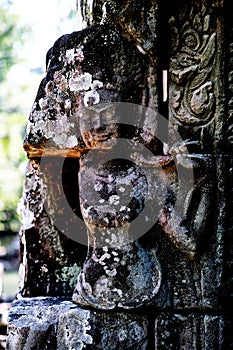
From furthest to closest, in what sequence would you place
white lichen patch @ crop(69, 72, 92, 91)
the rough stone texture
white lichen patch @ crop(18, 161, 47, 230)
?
1. white lichen patch @ crop(18, 161, 47, 230)
2. white lichen patch @ crop(69, 72, 92, 91)
3. the rough stone texture

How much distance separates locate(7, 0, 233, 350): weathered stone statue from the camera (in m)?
2.87

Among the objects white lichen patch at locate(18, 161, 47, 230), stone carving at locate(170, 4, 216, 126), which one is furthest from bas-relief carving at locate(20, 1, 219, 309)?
white lichen patch at locate(18, 161, 47, 230)

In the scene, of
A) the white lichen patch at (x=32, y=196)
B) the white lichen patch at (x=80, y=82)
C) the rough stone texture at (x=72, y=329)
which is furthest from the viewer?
the white lichen patch at (x=32, y=196)

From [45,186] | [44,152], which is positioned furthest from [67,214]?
[44,152]

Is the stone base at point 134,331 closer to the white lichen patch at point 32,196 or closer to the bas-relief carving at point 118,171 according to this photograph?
the bas-relief carving at point 118,171

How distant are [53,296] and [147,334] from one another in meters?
0.63

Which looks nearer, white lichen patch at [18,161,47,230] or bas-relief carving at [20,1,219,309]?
bas-relief carving at [20,1,219,309]

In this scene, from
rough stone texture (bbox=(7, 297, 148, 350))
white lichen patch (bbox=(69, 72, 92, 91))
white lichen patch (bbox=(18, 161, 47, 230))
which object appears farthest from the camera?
white lichen patch (bbox=(18, 161, 47, 230))

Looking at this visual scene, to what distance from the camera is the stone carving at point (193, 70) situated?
9.52 ft

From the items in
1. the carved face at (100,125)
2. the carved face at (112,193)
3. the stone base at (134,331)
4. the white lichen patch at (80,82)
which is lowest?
the stone base at (134,331)

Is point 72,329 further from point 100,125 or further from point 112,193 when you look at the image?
point 100,125

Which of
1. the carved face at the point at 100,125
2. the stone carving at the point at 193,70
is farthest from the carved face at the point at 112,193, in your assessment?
the stone carving at the point at 193,70

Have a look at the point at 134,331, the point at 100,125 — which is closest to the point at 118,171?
the point at 100,125

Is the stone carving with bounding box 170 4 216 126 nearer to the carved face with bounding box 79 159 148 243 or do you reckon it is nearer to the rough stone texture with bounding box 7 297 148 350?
the carved face with bounding box 79 159 148 243
